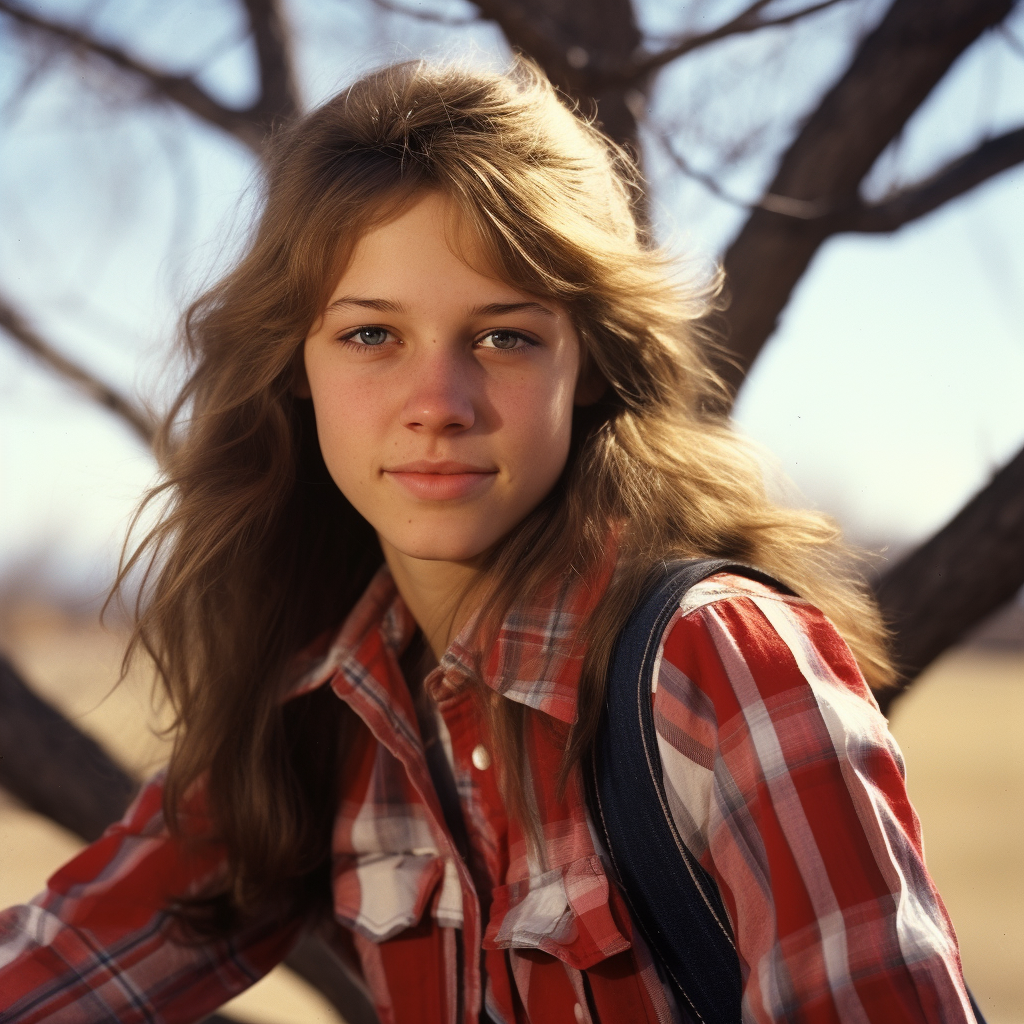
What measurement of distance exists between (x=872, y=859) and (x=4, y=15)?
2.56 m

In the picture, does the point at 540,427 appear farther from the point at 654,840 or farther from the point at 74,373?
the point at 74,373

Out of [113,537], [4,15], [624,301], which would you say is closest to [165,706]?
[113,537]

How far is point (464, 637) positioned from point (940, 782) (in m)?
11.4

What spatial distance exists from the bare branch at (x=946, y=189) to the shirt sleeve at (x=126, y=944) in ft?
5.82

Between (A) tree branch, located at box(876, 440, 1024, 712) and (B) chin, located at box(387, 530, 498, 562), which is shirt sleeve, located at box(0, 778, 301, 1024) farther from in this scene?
(A) tree branch, located at box(876, 440, 1024, 712)

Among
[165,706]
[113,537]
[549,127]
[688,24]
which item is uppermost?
[688,24]

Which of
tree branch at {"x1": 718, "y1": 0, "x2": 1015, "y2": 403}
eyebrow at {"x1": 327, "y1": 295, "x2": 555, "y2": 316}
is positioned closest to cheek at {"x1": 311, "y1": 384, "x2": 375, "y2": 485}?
eyebrow at {"x1": 327, "y1": 295, "x2": 555, "y2": 316}

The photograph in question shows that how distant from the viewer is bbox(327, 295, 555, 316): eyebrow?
138 centimetres

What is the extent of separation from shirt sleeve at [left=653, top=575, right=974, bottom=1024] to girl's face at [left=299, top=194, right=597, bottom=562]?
366 mm

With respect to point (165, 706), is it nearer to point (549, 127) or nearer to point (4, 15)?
point (549, 127)

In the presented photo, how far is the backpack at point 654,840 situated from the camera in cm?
118

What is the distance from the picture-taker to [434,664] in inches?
68.7

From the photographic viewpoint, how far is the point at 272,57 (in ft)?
7.79

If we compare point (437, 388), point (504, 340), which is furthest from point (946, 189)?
point (437, 388)
